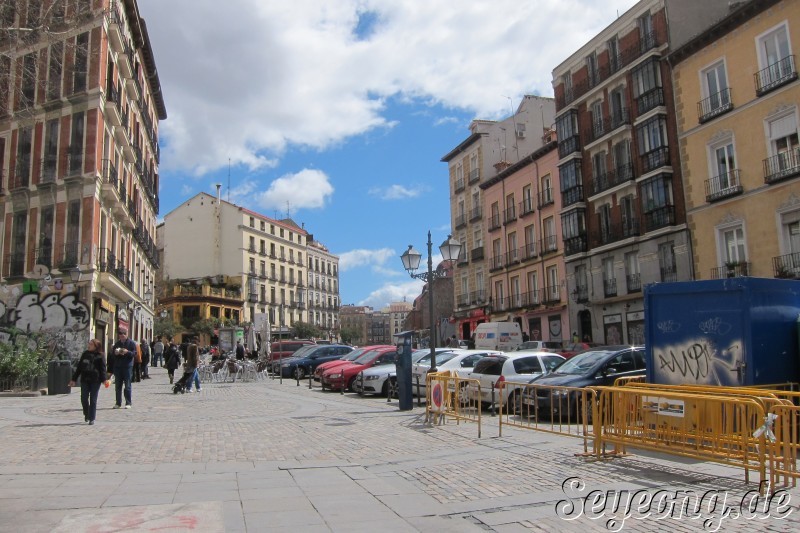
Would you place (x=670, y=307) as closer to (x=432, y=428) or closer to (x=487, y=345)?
(x=432, y=428)

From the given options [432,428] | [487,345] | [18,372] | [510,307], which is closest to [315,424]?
[432,428]

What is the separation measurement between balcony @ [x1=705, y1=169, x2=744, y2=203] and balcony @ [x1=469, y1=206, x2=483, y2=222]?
24354mm

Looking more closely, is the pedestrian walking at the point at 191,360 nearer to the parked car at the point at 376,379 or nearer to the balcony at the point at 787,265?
the parked car at the point at 376,379

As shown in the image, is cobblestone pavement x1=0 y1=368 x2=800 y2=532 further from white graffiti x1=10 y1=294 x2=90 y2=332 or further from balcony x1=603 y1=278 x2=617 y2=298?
balcony x1=603 y1=278 x2=617 y2=298

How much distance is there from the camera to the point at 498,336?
36.7 m

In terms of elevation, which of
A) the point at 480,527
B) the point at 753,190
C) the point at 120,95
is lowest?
the point at 480,527

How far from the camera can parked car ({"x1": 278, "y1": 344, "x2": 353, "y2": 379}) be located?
28.7 meters

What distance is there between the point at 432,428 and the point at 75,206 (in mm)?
23176

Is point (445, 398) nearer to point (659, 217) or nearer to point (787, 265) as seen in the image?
point (787, 265)

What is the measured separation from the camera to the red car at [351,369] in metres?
20.8

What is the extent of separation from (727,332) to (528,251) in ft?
119

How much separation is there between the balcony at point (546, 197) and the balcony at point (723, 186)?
14661 millimetres

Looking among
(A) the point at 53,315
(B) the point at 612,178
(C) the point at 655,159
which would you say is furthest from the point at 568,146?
(A) the point at 53,315

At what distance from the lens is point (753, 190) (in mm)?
26312
